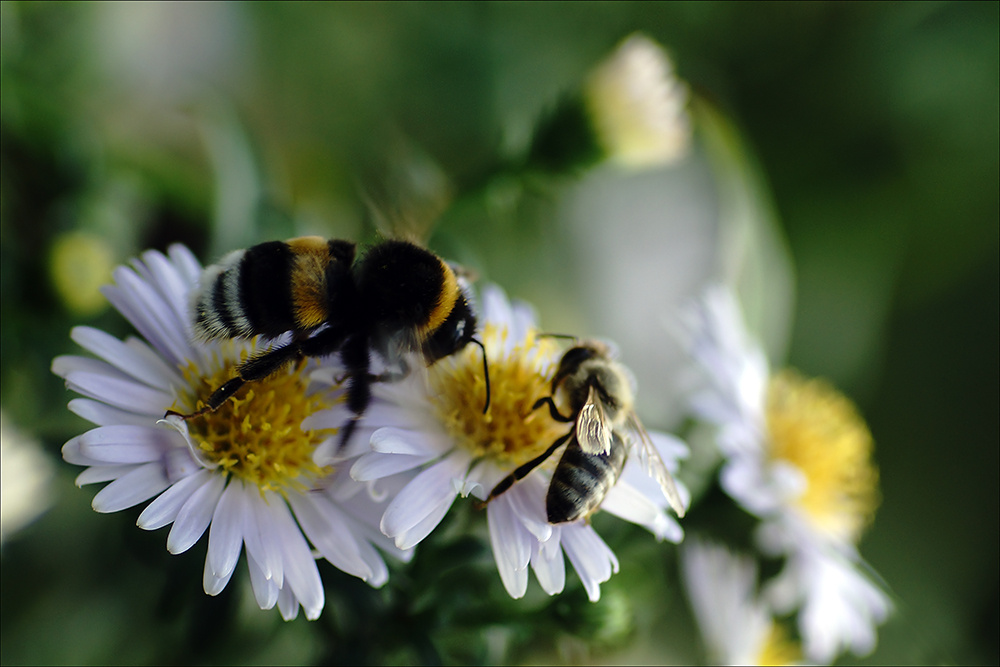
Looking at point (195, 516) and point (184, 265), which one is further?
point (184, 265)

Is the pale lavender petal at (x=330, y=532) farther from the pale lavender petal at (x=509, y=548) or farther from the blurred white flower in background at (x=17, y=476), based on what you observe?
the blurred white flower in background at (x=17, y=476)

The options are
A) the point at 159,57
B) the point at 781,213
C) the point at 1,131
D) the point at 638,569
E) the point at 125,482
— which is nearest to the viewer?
the point at 125,482

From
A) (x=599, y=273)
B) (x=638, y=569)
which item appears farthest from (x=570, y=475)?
(x=599, y=273)

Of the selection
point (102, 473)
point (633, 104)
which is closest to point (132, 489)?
point (102, 473)

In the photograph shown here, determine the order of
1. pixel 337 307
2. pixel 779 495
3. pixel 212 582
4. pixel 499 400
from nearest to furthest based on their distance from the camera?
pixel 212 582, pixel 337 307, pixel 499 400, pixel 779 495

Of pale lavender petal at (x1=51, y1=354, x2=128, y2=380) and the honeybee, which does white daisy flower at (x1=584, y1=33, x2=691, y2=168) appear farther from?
pale lavender petal at (x1=51, y1=354, x2=128, y2=380)

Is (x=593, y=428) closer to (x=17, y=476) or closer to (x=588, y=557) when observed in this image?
(x=588, y=557)

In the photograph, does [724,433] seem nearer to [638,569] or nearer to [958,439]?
[638,569]

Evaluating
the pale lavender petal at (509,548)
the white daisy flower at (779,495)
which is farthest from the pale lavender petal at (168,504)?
the white daisy flower at (779,495)
